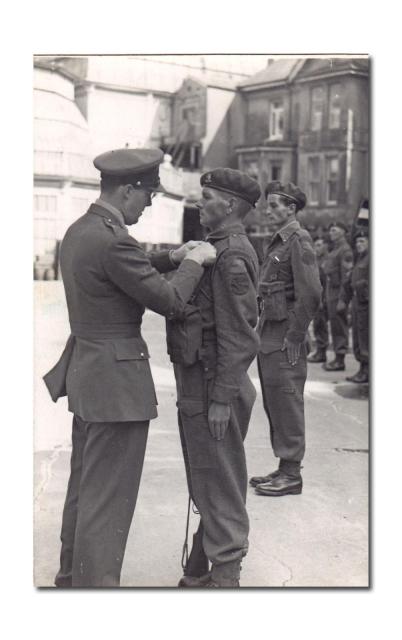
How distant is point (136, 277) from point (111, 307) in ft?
0.67

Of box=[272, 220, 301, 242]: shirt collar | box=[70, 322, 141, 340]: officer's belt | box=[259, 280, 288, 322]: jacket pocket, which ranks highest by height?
box=[272, 220, 301, 242]: shirt collar

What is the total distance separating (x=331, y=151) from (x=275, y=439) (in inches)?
71.1

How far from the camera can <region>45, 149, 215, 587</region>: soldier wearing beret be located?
3033 mm

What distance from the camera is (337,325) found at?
782 cm

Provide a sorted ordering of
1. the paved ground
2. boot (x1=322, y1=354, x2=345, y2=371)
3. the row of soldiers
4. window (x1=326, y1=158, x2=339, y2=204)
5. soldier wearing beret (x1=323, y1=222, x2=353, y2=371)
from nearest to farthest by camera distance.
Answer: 1. the paved ground
2. window (x1=326, y1=158, x2=339, y2=204)
3. the row of soldiers
4. boot (x1=322, y1=354, x2=345, y2=371)
5. soldier wearing beret (x1=323, y1=222, x2=353, y2=371)

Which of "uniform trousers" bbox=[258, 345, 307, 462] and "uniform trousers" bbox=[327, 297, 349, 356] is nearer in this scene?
"uniform trousers" bbox=[258, 345, 307, 462]

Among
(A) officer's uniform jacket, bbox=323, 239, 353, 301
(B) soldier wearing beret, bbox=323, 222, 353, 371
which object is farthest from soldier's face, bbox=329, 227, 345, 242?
(A) officer's uniform jacket, bbox=323, 239, 353, 301

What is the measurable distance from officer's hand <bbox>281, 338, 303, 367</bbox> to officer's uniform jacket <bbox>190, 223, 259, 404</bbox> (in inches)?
51.8

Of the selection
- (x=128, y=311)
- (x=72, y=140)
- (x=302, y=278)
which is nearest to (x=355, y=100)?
(x=302, y=278)

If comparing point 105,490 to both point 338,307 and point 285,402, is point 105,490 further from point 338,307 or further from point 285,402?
point 338,307

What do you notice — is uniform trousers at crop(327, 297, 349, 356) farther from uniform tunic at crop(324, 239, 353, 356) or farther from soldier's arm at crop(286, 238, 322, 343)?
Result: soldier's arm at crop(286, 238, 322, 343)

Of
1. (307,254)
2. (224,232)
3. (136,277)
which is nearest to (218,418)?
(136,277)

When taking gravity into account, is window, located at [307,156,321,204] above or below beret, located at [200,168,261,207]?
above

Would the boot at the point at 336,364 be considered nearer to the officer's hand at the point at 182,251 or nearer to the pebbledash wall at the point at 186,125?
the pebbledash wall at the point at 186,125
